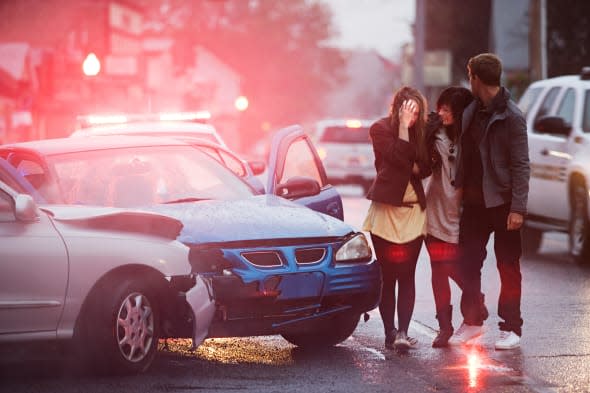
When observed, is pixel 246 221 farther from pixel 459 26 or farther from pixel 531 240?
pixel 459 26

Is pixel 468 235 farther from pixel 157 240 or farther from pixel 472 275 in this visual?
pixel 157 240

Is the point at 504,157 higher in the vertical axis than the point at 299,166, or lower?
higher

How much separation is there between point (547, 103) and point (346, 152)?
59.2 feet

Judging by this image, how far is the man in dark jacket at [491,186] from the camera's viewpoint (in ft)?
32.6

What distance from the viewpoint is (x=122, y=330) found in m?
8.60

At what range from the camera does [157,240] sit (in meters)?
8.78

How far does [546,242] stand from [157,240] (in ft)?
40.0

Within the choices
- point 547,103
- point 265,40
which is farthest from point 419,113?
point 265,40

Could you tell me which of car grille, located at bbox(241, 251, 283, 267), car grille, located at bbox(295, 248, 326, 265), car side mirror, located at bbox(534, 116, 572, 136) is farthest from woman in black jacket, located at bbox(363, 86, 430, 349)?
car side mirror, located at bbox(534, 116, 572, 136)

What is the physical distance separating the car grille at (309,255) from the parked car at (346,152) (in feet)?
83.9

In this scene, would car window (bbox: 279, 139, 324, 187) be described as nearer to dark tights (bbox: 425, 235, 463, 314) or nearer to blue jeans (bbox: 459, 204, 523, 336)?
dark tights (bbox: 425, 235, 463, 314)

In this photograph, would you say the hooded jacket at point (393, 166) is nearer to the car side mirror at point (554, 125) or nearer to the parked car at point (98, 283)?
the parked car at point (98, 283)

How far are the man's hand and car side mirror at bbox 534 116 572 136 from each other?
20.9 ft

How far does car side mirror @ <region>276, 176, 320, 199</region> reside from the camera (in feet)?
35.3
